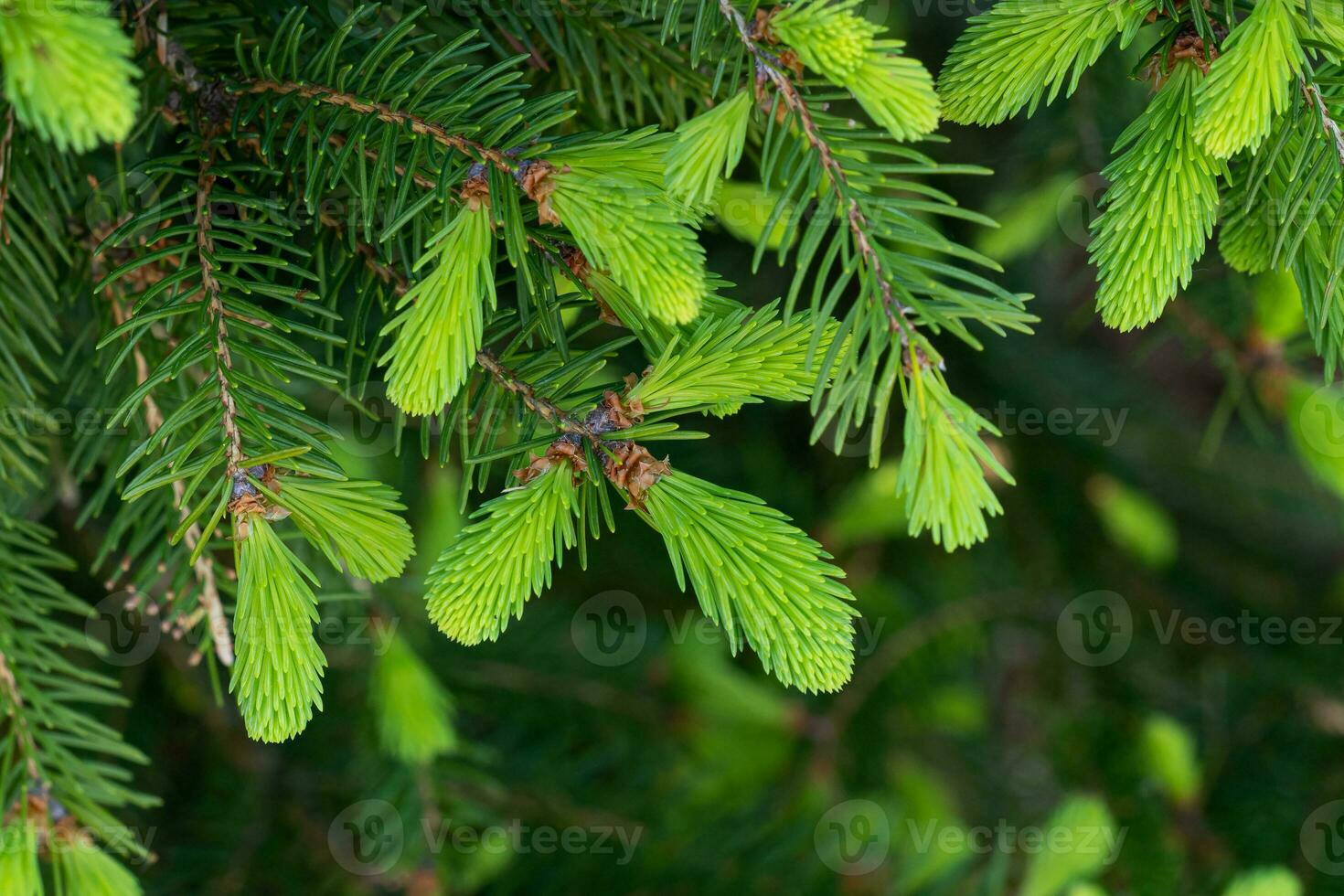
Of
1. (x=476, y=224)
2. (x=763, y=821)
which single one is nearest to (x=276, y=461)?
(x=476, y=224)

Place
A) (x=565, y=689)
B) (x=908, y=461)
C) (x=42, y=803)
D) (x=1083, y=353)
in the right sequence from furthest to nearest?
(x=1083, y=353)
(x=565, y=689)
(x=42, y=803)
(x=908, y=461)

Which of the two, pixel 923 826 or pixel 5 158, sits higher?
pixel 5 158

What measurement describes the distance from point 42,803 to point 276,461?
339mm

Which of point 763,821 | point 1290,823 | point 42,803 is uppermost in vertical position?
point 42,803

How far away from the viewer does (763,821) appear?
1.28 metres

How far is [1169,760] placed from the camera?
→ 122 centimetres

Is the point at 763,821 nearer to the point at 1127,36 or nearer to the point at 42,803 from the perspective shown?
the point at 42,803

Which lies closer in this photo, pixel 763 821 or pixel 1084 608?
pixel 763 821
